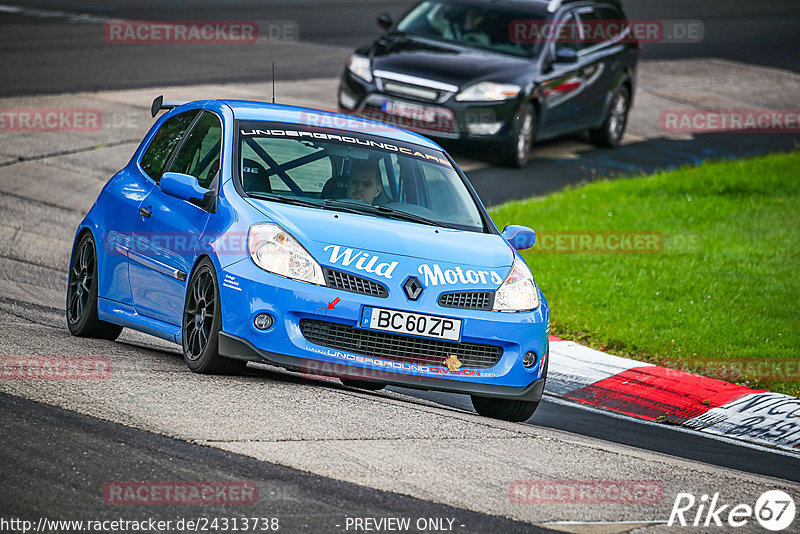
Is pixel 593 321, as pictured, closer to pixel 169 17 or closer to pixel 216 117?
pixel 216 117

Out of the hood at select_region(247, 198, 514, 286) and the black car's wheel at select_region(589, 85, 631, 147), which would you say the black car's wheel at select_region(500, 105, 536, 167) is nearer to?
the black car's wheel at select_region(589, 85, 631, 147)

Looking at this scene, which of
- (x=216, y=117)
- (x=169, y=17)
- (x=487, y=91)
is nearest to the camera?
(x=216, y=117)

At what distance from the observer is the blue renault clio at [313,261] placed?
6922 mm

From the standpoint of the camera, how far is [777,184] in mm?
16938

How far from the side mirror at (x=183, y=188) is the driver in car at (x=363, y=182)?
92cm

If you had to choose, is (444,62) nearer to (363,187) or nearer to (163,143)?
(163,143)

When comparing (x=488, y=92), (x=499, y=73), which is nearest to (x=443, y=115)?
(x=488, y=92)

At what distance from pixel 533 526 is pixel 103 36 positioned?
63.8ft

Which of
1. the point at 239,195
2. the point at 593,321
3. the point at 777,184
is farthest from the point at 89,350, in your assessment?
the point at 777,184

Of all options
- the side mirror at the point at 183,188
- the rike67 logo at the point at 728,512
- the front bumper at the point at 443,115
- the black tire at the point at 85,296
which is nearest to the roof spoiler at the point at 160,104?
the black tire at the point at 85,296

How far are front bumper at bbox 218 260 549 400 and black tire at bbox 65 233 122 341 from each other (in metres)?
1.86

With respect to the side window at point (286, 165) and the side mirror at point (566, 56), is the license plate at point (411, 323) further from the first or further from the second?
the side mirror at point (566, 56)

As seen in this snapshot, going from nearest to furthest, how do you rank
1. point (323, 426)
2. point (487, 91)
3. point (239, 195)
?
1. point (323, 426)
2. point (239, 195)
3. point (487, 91)

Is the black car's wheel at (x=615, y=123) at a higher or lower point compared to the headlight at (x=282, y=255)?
lower
